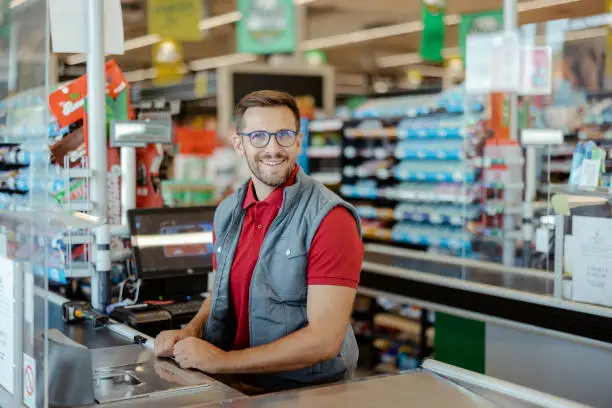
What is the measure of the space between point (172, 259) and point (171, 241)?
0.08 meters

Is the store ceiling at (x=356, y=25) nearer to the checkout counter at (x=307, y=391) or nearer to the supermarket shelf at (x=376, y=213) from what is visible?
the supermarket shelf at (x=376, y=213)

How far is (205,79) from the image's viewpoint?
40.9ft

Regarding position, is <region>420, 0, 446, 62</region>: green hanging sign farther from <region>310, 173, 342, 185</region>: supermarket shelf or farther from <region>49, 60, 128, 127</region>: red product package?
<region>49, 60, 128, 127</region>: red product package

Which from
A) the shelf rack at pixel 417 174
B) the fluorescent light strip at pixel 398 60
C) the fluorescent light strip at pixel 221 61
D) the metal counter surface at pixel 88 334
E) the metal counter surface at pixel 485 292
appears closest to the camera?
the metal counter surface at pixel 88 334

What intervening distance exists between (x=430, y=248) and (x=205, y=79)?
6.68m

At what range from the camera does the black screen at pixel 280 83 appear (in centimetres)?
983

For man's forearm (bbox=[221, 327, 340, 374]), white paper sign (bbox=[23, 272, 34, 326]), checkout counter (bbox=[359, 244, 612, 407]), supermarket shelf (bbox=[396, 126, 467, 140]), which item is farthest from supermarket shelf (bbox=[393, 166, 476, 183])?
white paper sign (bbox=[23, 272, 34, 326])

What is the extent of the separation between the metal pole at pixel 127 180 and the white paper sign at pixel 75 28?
1.54 feet

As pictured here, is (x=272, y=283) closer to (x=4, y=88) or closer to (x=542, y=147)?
(x=4, y=88)

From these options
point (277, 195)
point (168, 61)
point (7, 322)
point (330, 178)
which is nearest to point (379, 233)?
point (330, 178)

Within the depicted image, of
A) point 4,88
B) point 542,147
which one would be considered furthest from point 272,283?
point 542,147

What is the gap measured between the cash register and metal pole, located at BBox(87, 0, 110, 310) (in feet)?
0.45

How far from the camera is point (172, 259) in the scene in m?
3.58

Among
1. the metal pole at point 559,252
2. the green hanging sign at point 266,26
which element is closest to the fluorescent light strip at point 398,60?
the green hanging sign at point 266,26
